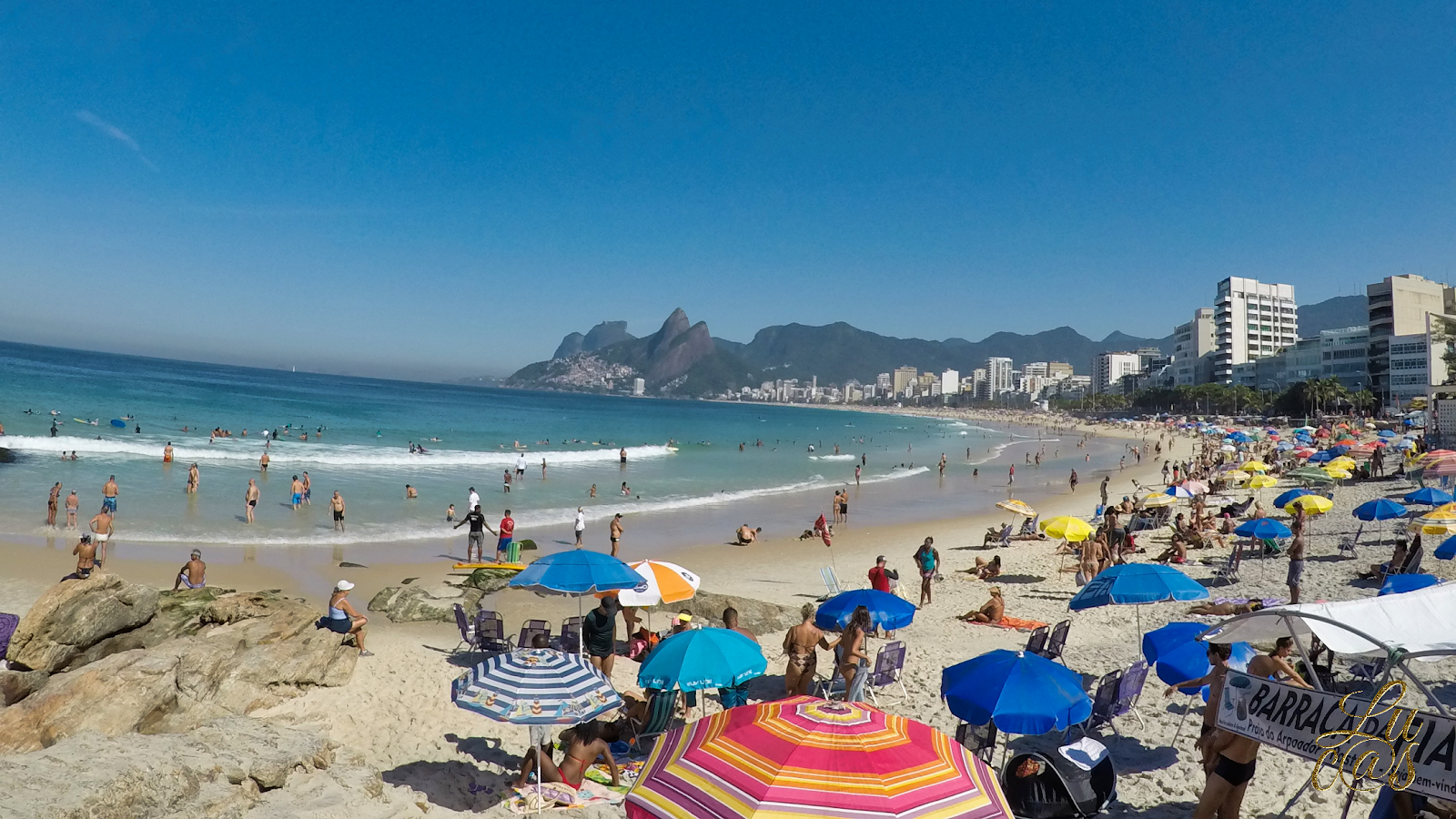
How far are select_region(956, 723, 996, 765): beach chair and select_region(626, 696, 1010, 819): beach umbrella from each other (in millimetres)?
2696

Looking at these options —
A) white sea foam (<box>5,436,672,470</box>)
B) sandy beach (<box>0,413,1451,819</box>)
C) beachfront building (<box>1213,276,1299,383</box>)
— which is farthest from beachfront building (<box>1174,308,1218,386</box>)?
sandy beach (<box>0,413,1451,819</box>)

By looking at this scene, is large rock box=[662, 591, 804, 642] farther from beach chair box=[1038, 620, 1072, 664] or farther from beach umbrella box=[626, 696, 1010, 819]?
beach umbrella box=[626, 696, 1010, 819]

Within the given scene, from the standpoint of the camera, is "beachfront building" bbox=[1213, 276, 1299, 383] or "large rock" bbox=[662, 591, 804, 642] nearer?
"large rock" bbox=[662, 591, 804, 642]

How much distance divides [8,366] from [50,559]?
114 metres

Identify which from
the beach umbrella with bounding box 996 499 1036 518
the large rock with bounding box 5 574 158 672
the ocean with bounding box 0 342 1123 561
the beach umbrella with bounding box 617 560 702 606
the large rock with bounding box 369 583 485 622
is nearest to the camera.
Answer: the large rock with bounding box 5 574 158 672

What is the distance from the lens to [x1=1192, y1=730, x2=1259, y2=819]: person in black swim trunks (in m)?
4.87

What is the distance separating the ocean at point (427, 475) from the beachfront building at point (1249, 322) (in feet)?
223

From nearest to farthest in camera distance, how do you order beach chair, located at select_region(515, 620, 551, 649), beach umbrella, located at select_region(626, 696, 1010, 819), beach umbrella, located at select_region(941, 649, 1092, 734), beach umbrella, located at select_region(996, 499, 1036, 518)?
beach umbrella, located at select_region(626, 696, 1010, 819) < beach umbrella, located at select_region(941, 649, 1092, 734) < beach chair, located at select_region(515, 620, 551, 649) < beach umbrella, located at select_region(996, 499, 1036, 518)

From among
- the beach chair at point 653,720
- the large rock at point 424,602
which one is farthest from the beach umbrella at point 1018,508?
the beach chair at point 653,720

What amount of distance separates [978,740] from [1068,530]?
10.5m

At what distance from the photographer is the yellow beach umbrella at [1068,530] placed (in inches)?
616

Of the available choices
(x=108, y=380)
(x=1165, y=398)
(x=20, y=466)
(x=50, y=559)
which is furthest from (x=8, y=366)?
(x=1165, y=398)

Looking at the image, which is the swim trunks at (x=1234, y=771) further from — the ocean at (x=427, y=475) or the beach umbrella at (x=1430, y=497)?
the beach umbrella at (x=1430, y=497)

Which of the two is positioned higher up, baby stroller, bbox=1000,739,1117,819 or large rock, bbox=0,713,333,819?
large rock, bbox=0,713,333,819
